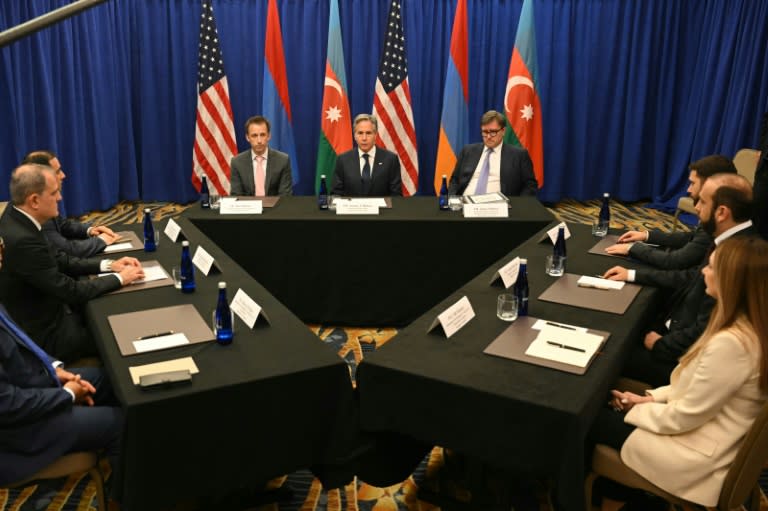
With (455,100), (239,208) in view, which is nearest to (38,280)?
(239,208)

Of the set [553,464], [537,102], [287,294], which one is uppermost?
[537,102]

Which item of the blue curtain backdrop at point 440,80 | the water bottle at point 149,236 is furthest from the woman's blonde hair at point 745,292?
the blue curtain backdrop at point 440,80

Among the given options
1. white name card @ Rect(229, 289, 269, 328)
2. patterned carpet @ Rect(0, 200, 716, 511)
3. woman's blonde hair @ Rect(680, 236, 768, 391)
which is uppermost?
woman's blonde hair @ Rect(680, 236, 768, 391)

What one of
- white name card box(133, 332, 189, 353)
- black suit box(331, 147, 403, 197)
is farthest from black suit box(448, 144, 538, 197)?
white name card box(133, 332, 189, 353)

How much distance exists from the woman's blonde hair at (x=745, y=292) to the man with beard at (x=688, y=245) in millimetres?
1384

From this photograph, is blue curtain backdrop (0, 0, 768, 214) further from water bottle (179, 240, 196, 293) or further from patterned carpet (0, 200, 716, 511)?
patterned carpet (0, 200, 716, 511)

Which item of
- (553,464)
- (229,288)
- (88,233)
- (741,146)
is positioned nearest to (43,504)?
(229,288)

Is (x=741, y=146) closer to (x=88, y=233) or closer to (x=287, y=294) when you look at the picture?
(x=287, y=294)

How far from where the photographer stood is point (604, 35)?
837cm

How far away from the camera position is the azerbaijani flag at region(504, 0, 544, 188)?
7.72 metres

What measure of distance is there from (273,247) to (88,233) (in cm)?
116

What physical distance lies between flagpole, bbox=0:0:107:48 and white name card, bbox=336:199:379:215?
3469 mm

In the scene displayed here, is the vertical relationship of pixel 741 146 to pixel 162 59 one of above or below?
below

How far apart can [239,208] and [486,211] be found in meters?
1.70
